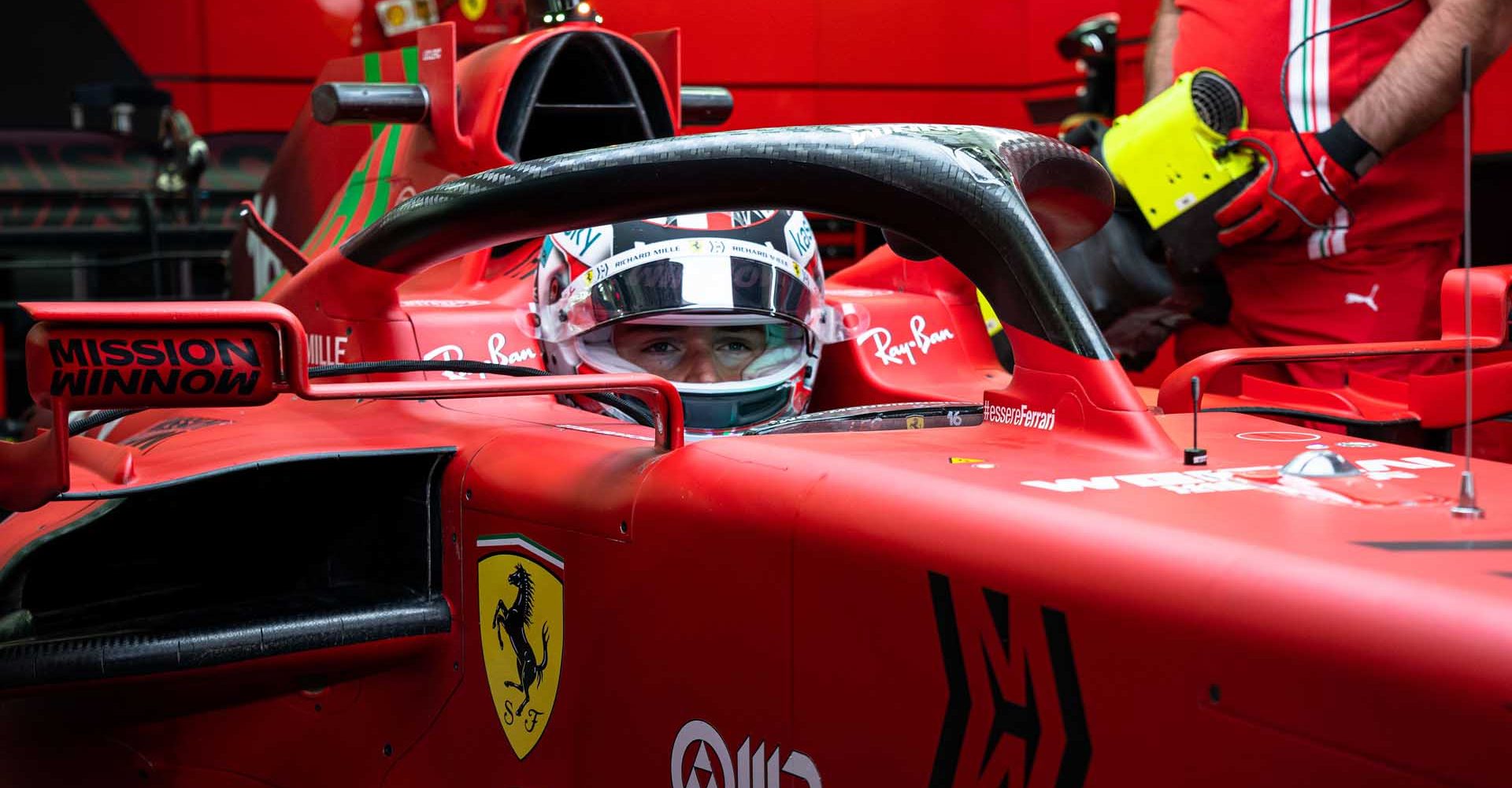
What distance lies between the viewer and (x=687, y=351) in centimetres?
219

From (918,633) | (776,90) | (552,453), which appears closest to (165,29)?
(776,90)

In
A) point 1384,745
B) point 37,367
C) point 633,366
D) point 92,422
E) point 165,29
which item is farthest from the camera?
point 165,29

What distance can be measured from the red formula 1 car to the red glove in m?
1.05

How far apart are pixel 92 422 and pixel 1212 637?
1612 mm

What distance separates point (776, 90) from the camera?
24.7 ft

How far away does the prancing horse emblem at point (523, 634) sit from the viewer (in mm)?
1548

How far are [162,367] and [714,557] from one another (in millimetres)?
530

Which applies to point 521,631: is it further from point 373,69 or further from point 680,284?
point 373,69

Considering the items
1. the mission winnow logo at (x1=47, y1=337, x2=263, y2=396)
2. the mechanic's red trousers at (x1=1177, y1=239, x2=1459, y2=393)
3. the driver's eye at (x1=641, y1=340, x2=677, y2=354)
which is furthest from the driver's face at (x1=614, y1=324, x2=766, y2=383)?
the mechanic's red trousers at (x1=1177, y1=239, x2=1459, y2=393)

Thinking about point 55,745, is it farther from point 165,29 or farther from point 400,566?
point 165,29

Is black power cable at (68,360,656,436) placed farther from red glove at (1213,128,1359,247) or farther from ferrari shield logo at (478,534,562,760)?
red glove at (1213,128,1359,247)

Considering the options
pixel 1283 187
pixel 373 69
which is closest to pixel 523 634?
pixel 373 69

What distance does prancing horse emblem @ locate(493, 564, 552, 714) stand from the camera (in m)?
1.55

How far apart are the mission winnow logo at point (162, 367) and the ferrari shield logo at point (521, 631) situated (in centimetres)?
35
